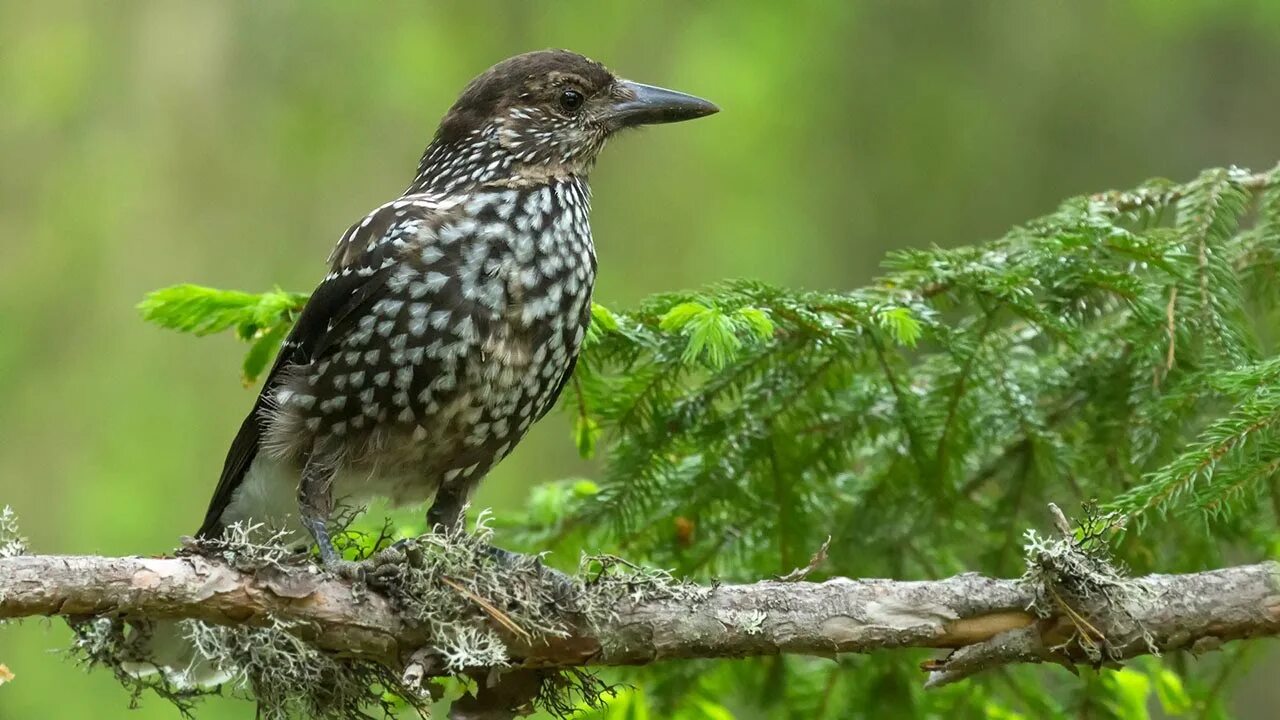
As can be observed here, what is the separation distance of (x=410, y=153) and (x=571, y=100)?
2.64m

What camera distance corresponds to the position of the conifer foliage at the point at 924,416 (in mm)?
3289

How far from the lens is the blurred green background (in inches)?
210

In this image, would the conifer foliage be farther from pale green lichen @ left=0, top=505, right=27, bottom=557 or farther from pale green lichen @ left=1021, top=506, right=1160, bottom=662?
pale green lichen @ left=0, top=505, right=27, bottom=557

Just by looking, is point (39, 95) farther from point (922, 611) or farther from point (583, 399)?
point (922, 611)

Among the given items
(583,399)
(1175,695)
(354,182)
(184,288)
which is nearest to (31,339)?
(354,182)

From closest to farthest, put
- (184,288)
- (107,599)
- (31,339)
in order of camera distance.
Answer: (107,599) → (184,288) → (31,339)

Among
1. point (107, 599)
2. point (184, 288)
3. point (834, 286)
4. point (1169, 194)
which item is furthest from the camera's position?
point (834, 286)

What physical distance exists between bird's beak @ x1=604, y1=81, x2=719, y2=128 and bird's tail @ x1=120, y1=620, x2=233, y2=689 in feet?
6.13

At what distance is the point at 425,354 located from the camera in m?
3.41

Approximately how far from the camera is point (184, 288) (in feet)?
11.0

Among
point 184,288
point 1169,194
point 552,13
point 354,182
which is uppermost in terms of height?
point 552,13

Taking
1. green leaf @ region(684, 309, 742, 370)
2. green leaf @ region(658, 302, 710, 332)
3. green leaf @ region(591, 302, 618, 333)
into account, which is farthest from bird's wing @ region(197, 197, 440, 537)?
green leaf @ region(684, 309, 742, 370)

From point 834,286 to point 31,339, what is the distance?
4264mm

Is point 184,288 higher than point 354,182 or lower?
lower
